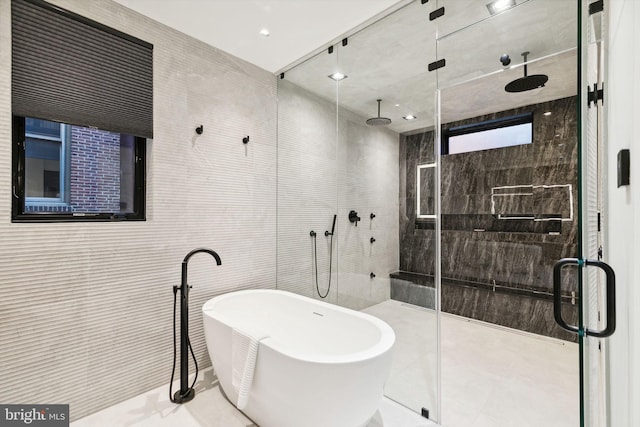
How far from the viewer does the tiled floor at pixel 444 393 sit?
193cm

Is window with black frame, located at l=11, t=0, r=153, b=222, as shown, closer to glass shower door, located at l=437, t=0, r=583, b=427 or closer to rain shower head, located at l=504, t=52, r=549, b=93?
glass shower door, located at l=437, t=0, r=583, b=427

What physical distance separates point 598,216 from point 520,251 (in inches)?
107

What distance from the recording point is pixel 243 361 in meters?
1.75

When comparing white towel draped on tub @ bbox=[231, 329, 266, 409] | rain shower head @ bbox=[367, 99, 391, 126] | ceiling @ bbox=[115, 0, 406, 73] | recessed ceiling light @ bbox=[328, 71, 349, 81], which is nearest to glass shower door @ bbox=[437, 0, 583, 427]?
rain shower head @ bbox=[367, 99, 391, 126]

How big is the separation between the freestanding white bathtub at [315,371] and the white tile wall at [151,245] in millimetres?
547

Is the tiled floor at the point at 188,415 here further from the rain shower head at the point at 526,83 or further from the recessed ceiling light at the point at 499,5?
the rain shower head at the point at 526,83

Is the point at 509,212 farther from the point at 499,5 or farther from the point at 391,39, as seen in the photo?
the point at 391,39

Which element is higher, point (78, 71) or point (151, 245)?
point (78, 71)

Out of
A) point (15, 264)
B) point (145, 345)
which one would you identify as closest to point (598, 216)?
point (145, 345)

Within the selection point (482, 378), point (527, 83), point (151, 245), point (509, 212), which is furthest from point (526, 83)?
point (151, 245)

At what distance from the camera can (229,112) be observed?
277 centimetres

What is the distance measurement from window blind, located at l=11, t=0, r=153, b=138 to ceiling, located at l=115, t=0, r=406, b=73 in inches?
12.7

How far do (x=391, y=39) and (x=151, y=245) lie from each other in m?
2.56

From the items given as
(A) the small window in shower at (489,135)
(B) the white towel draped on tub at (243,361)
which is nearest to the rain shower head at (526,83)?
(A) the small window in shower at (489,135)
